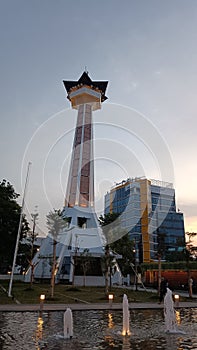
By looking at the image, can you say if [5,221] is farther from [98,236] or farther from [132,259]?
[98,236]

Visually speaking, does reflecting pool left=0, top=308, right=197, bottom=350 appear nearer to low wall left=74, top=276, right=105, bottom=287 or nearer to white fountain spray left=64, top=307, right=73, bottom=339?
white fountain spray left=64, top=307, right=73, bottom=339

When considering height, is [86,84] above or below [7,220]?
above

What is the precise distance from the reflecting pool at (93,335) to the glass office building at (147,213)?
258 feet

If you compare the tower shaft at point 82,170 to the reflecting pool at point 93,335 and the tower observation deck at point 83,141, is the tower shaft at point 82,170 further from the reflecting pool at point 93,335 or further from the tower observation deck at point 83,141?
the reflecting pool at point 93,335

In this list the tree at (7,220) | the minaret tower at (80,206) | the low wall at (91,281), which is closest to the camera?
the tree at (7,220)

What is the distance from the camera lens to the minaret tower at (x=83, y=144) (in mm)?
61300

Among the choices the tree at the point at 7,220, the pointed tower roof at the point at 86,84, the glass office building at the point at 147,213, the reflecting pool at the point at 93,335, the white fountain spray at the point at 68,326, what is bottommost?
the reflecting pool at the point at 93,335

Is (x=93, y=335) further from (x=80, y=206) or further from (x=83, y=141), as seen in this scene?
(x=83, y=141)

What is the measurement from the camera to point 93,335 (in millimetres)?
10750

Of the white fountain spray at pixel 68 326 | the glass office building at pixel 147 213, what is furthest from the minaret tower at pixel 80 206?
the white fountain spray at pixel 68 326

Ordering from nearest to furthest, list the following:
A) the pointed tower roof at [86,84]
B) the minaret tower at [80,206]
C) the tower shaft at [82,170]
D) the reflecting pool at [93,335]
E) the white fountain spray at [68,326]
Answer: the reflecting pool at [93,335] < the white fountain spray at [68,326] < the minaret tower at [80,206] < the tower shaft at [82,170] < the pointed tower roof at [86,84]

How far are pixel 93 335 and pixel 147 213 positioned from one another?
8894cm

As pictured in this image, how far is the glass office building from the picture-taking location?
309 feet

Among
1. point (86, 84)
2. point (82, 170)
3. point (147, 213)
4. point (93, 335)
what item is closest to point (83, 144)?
point (82, 170)
